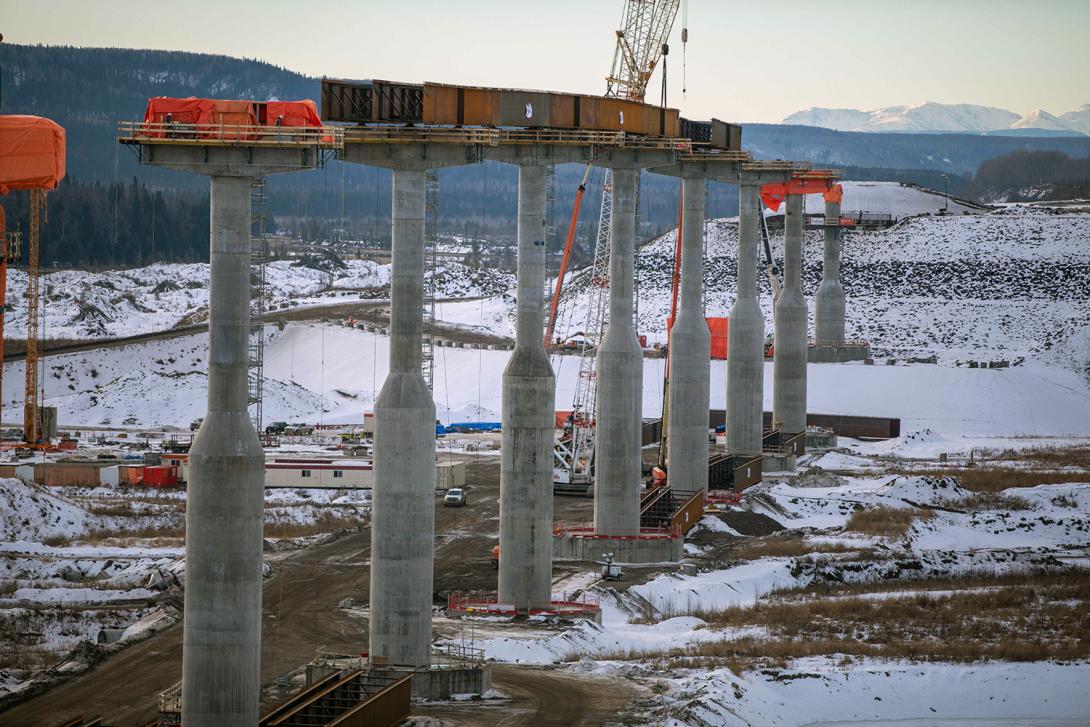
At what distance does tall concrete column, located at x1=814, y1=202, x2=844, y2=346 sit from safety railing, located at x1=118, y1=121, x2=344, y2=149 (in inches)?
3942

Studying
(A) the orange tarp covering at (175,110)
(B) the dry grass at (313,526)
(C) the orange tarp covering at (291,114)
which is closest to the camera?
(A) the orange tarp covering at (175,110)

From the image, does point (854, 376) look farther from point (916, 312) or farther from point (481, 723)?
point (481, 723)

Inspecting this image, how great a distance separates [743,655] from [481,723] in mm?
11555

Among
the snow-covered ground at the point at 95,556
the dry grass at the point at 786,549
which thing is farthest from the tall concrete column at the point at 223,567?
the dry grass at the point at 786,549

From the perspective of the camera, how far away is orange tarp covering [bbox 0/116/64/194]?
69.1 m

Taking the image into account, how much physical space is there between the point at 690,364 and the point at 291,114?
39.9 m

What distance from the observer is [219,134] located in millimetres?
Answer: 35062

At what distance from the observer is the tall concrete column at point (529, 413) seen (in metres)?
49.7

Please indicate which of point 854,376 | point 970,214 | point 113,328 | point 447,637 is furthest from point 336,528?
point 970,214

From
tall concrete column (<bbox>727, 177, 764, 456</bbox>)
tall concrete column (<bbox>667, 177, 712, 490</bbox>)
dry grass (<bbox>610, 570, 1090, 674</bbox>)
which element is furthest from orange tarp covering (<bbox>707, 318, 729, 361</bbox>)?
dry grass (<bbox>610, 570, 1090, 674</bbox>)

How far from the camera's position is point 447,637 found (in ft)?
155

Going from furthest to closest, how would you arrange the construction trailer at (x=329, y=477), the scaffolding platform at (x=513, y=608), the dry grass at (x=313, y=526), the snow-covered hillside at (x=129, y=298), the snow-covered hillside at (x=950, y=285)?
the snow-covered hillside at (x=129, y=298), the snow-covered hillside at (x=950, y=285), the construction trailer at (x=329, y=477), the dry grass at (x=313, y=526), the scaffolding platform at (x=513, y=608)

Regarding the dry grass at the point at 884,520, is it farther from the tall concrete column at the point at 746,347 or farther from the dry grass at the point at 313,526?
the dry grass at the point at 313,526

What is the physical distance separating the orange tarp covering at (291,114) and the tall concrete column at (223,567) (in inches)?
215
